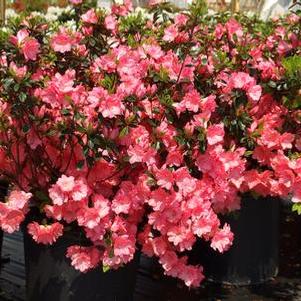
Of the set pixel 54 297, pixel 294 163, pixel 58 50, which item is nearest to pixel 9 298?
pixel 54 297

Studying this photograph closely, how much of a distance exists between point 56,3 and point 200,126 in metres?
12.5

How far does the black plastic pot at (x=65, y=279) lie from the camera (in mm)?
2518

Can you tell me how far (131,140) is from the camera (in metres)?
2.30

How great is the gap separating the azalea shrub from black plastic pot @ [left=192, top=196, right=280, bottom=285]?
53 centimetres

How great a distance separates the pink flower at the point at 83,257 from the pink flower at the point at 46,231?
91 millimetres

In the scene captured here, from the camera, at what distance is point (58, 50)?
2414 mm

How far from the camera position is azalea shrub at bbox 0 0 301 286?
2.23m

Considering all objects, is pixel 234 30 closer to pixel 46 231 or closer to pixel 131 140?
pixel 131 140

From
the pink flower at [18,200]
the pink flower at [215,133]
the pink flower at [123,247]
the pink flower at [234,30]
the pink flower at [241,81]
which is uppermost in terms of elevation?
the pink flower at [234,30]

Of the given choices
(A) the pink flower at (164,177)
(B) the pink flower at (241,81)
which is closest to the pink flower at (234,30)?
(B) the pink flower at (241,81)

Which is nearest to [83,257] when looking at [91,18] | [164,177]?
[164,177]

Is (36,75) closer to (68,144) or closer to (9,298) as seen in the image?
(68,144)

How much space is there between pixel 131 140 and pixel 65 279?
0.65m

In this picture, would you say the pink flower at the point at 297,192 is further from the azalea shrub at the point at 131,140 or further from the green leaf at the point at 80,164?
the green leaf at the point at 80,164
